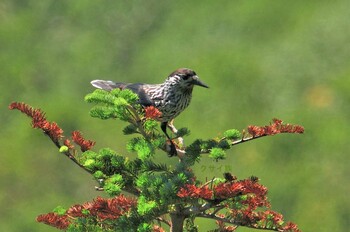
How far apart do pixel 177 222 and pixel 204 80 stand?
37785 millimetres

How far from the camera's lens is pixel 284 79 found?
46281mm

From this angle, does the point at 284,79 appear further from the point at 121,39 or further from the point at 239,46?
the point at 121,39

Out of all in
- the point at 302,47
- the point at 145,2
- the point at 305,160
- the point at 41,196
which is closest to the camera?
the point at 305,160

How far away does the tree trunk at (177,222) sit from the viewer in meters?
9.05

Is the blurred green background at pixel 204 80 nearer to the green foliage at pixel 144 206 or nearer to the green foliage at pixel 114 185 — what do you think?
the green foliage at pixel 114 185

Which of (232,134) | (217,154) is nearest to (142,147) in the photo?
(217,154)

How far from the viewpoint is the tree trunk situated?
9047 mm

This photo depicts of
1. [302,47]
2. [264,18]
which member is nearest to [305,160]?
[302,47]

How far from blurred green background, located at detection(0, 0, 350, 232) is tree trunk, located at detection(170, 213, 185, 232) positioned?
31.4 m

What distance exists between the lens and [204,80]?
46688 millimetres

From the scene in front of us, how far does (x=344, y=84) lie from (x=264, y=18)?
24.2ft

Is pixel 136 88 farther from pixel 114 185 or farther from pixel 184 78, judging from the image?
pixel 114 185

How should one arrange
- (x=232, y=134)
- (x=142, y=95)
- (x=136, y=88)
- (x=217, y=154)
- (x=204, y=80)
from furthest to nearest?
1. (x=204, y=80)
2. (x=136, y=88)
3. (x=142, y=95)
4. (x=232, y=134)
5. (x=217, y=154)

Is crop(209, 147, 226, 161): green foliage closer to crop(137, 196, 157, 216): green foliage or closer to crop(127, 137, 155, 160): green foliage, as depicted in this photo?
crop(127, 137, 155, 160): green foliage
